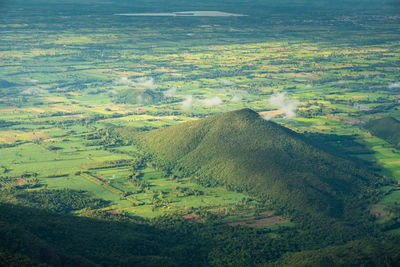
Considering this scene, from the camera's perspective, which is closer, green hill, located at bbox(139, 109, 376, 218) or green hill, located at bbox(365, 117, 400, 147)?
green hill, located at bbox(139, 109, 376, 218)

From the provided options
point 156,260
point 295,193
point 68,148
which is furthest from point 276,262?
point 68,148

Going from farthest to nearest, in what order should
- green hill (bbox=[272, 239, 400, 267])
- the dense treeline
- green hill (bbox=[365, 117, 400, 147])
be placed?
green hill (bbox=[365, 117, 400, 147])
green hill (bbox=[272, 239, 400, 267])
the dense treeline

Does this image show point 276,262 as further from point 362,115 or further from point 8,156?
point 362,115

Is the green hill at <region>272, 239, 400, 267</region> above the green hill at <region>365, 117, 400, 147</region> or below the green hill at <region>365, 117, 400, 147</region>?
above

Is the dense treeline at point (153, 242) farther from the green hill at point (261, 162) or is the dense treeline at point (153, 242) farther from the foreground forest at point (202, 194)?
the green hill at point (261, 162)

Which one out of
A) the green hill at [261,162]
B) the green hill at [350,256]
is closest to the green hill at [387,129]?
the green hill at [261,162]

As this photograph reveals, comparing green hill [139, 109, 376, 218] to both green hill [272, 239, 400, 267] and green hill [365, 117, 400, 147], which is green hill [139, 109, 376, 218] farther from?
green hill [365, 117, 400, 147]

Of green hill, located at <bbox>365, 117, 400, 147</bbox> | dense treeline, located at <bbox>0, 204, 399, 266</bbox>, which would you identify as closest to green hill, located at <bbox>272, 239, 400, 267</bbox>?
dense treeline, located at <bbox>0, 204, 399, 266</bbox>

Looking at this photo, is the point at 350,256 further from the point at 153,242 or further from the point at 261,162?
the point at 261,162
